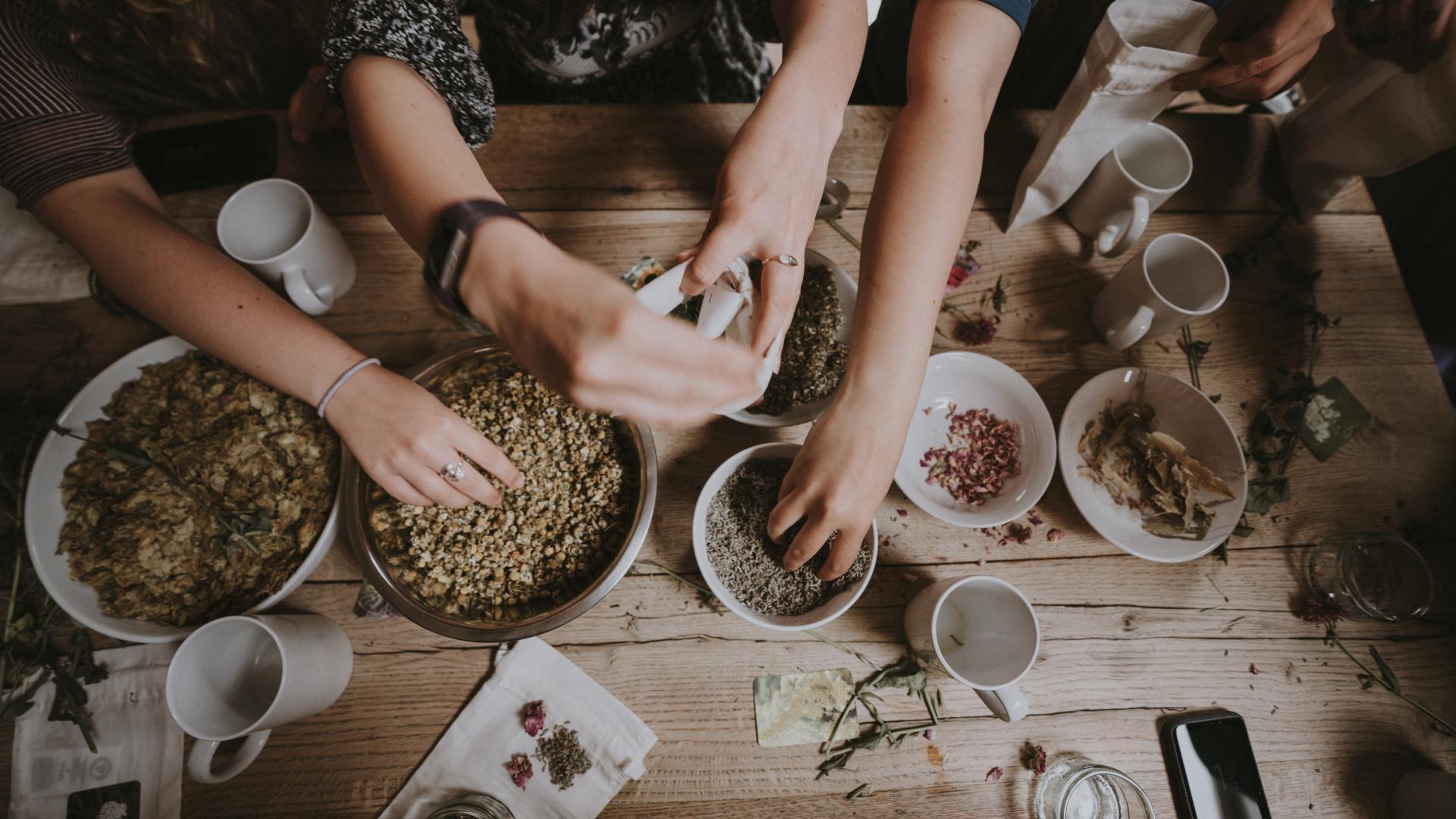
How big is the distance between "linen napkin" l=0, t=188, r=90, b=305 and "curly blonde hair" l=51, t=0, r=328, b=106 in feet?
0.99

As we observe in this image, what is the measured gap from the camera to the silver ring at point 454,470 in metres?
0.86

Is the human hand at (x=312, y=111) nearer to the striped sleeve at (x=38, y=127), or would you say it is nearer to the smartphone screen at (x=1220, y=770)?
the striped sleeve at (x=38, y=127)

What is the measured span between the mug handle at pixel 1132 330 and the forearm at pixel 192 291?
49.1 inches

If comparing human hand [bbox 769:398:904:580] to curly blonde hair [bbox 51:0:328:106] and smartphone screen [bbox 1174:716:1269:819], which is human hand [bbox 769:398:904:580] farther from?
curly blonde hair [bbox 51:0:328:106]

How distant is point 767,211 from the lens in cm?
81

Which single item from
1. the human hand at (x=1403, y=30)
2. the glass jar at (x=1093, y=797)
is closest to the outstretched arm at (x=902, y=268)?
the glass jar at (x=1093, y=797)

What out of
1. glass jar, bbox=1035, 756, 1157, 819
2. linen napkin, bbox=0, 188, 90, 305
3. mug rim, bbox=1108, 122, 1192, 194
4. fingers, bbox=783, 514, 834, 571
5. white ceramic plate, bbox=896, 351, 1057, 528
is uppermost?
linen napkin, bbox=0, 188, 90, 305

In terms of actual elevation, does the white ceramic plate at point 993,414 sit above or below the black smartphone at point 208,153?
below

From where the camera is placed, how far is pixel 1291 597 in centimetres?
104

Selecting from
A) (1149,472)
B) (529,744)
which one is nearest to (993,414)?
(1149,472)

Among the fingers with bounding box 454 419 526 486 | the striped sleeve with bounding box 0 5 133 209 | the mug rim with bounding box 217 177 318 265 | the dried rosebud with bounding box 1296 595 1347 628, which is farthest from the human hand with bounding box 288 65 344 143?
the dried rosebud with bounding box 1296 595 1347 628

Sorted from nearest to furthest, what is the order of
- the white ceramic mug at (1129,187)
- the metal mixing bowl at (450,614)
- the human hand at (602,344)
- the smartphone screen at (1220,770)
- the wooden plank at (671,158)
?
1. the human hand at (602,344)
2. the metal mixing bowl at (450,614)
3. the smartphone screen at (1220,770)
4. the white ceramic mug at (1129,187)
5. the wooden plank at (671,158)

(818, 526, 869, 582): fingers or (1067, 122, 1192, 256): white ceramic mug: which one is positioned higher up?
(1067, 122, 1192, 256): white ceramic mug

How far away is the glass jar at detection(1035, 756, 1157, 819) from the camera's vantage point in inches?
36.2
